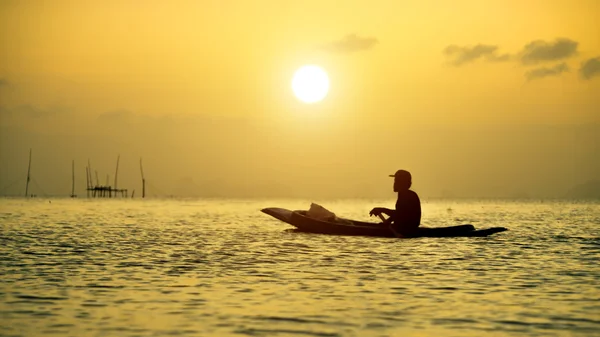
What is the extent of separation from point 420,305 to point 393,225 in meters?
17.4

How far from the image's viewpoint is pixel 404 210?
1270 inches

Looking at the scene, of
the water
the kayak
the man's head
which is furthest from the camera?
the kayak

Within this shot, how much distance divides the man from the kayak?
1.57 ft

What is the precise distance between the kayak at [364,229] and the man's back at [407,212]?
2.19 feet

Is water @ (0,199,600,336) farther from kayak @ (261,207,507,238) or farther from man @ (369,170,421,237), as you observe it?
kayak @ (261,207,507,238)

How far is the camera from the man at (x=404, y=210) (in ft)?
103

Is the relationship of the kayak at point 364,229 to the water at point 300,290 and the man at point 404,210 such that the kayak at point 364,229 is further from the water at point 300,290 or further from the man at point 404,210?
the water at point 300,290

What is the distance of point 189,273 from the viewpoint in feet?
71.5

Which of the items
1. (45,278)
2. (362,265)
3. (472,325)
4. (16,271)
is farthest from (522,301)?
(16,271)

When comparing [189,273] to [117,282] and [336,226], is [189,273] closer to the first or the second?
[117,282]

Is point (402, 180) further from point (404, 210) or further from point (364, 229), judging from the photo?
point (364, 229)

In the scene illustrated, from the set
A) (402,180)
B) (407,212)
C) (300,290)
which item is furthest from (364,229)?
(300,290)

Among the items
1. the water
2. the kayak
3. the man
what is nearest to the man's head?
the man

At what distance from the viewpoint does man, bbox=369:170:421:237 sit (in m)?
31.3
